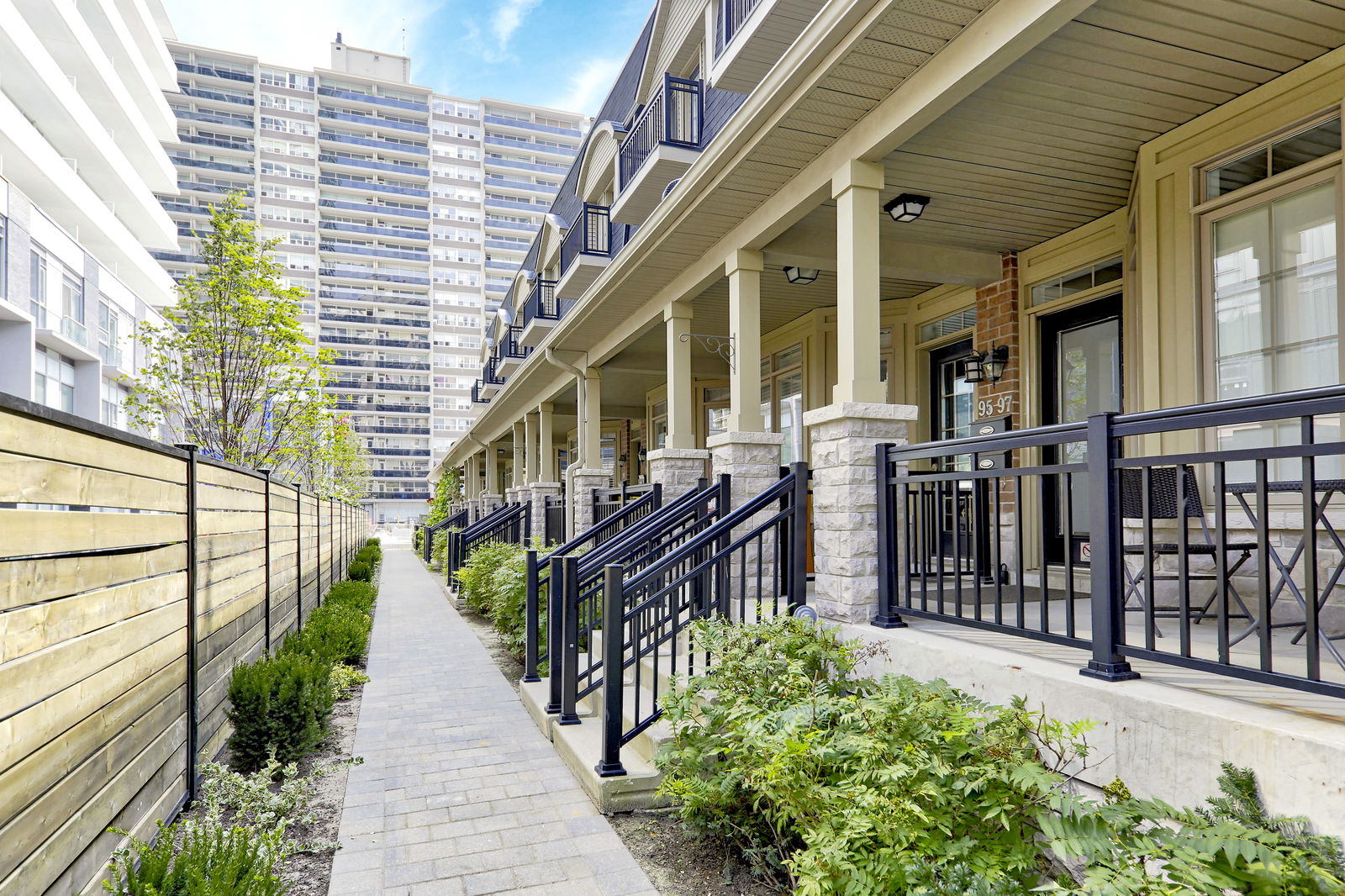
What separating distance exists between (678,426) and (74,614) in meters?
5.30

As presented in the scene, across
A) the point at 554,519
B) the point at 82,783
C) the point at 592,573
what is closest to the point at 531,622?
the point at 592,573

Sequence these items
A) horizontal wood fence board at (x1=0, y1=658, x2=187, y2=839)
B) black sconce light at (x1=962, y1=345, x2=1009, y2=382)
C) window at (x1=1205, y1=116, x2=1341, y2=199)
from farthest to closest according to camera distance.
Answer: black sconce light at (x1=962, y1=345, x2=1009, y2=382)
window at (x1=1205, y1=116, x2=1341, y2=199)
horizontal wood fence board at (x1=0, y1=658, x2=187, y2=839)

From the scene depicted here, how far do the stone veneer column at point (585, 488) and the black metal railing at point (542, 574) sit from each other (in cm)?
141

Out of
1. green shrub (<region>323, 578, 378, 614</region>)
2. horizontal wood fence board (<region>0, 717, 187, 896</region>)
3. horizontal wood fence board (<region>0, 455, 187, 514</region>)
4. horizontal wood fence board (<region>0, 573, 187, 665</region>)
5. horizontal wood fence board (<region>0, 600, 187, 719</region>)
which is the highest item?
horizontal wood fence board (<region>0, 455, 187, 514</region>)

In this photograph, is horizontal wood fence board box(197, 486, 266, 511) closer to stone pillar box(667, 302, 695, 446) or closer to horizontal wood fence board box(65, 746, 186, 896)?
horizontal wood fence board box(65, 746, 186, 896)

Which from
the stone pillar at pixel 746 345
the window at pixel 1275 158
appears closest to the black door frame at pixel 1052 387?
the window at pixel 1275 158

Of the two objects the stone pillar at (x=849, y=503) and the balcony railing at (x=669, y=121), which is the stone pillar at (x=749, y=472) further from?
the balcony railing at (x=669, y=121)

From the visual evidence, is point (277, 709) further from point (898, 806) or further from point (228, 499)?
point (898, 806)

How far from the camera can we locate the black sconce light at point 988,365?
6523mm

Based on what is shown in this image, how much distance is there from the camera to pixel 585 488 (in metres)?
10.3

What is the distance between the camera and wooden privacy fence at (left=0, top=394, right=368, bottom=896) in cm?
195

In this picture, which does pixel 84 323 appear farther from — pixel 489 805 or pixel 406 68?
pixel 406 68

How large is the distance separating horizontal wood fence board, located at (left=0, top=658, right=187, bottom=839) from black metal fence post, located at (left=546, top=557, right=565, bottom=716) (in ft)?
6.84

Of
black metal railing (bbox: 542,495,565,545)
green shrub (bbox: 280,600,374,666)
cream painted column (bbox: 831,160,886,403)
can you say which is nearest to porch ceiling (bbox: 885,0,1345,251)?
cream painted column (bbox: 831,160,886,403)
